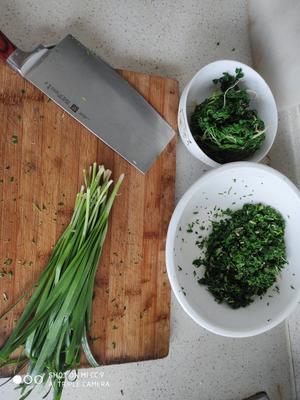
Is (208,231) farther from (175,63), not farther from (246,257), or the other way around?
(175,63)

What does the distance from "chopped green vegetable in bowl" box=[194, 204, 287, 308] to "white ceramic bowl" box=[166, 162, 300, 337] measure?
0.02 meters

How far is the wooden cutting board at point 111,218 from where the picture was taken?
0.89m

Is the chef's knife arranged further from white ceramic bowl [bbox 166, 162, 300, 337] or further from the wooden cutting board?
white ceramic bowl [bbox 166, 162, 300, 337]

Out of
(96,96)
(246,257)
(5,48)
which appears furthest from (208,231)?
(5,48)

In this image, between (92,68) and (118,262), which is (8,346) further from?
(92,68)

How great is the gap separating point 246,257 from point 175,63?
0.51 meters

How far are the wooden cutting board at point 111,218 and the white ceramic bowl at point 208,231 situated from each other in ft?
0.22

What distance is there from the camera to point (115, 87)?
921 mm

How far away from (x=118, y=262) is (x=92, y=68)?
1.46 ft

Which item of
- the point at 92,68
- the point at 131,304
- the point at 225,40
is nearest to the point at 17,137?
the point at 92,68

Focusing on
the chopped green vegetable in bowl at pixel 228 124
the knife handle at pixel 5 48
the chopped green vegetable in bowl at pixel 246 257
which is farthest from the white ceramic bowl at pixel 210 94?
the knife handle at pixel 5 48

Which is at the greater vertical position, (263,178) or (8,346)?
(8,346)

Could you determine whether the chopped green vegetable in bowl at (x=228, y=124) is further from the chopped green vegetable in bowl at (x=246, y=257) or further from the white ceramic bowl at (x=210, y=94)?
the chopped green vegetable in bowl at (x=246, y=257)

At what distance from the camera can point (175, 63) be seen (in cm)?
103
